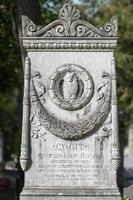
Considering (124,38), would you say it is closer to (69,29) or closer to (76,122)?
(69,29)

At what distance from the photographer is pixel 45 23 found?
72.0 ft

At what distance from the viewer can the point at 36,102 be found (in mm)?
13492

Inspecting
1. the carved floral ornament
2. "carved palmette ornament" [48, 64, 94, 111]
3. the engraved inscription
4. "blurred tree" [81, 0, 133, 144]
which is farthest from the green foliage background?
the engraved inscription

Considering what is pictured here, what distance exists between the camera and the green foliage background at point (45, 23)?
73.6ft

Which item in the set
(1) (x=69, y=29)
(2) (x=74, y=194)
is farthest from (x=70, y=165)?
(1) (x=69, y=29)

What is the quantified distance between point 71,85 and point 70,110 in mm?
475

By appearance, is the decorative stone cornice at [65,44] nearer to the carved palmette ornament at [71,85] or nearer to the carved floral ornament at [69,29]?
the carved floral ornament at [69,29]

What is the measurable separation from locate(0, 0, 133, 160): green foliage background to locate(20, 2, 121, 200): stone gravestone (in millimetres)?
6338

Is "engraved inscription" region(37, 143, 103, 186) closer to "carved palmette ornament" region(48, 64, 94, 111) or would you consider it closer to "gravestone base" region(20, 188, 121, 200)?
"gravestone base" region(20, 188, 121, 200)

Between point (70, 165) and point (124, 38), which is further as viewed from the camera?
point (124, 38)

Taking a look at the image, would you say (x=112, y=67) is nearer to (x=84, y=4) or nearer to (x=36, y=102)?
(x=36, y=102)

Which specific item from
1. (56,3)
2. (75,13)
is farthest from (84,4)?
(75,13)

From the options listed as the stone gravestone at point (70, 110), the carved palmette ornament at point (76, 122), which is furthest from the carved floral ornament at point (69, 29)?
the carved palmette ornament at point (76, 122)

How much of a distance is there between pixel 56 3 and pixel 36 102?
10.2 m
